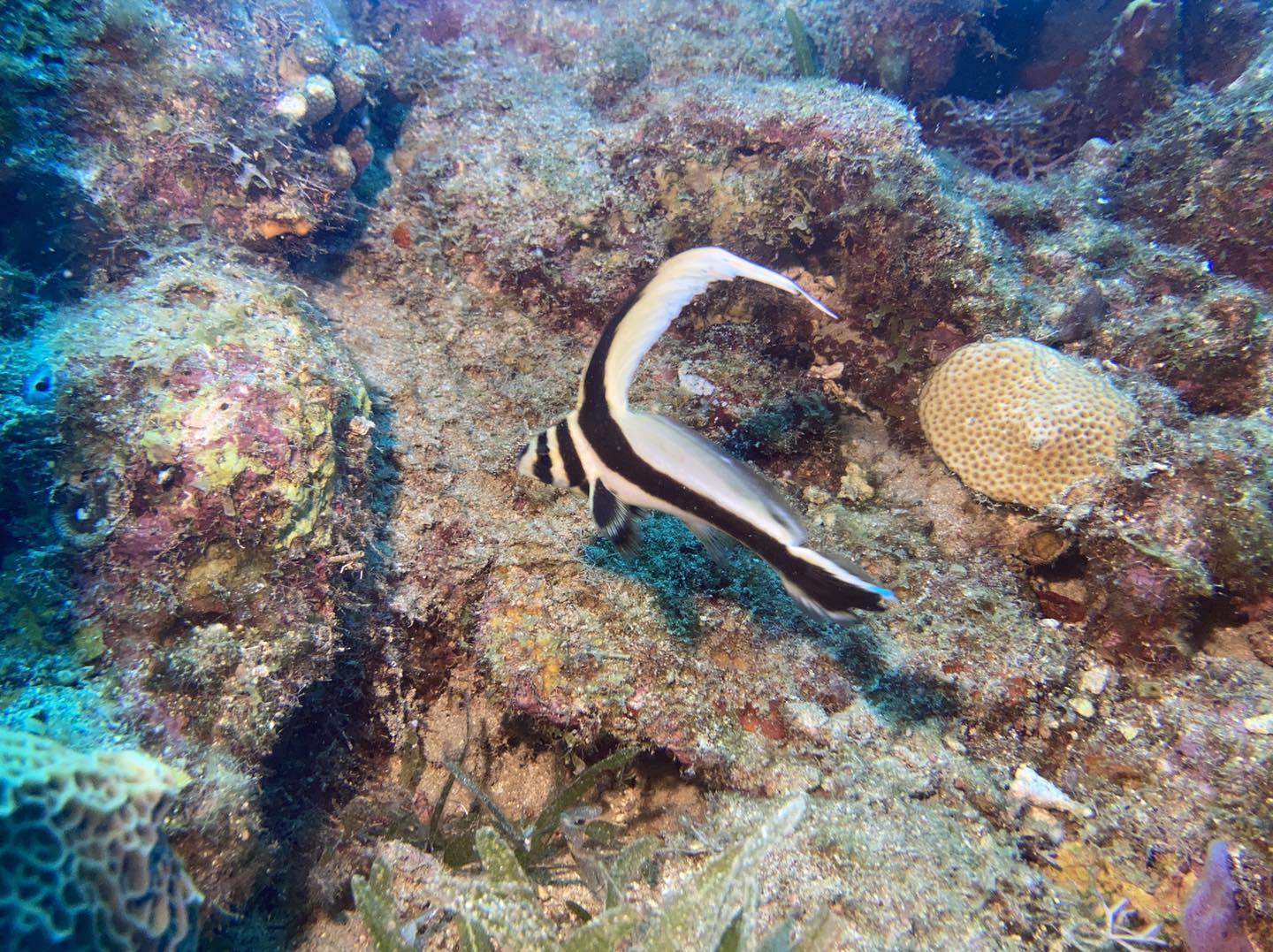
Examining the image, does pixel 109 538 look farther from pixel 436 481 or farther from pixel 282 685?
pixel 436 481

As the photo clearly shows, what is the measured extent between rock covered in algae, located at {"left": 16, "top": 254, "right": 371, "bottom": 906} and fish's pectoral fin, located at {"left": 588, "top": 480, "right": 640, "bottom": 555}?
1.35 meters

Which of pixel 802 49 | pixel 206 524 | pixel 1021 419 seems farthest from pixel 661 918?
pixel 802 49

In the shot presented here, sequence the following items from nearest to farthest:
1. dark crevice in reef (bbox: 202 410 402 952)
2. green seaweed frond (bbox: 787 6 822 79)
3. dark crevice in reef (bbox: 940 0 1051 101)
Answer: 1. dark crevice in reef (bbox: 202 410 402 952)
2. green seaweed frond (bbox: 787 6 822 79)
3. dark crevice in reef (bbox: 940 0 1051 101)

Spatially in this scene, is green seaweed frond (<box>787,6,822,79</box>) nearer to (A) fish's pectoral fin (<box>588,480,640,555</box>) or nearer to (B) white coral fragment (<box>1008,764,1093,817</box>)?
(A) fish's pectoral fin (<box>588,480,640,555</box>)

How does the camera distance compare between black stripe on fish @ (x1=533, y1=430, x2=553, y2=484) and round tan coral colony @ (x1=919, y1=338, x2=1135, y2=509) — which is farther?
round tan coral colony @ (x1=919, y1=338, x2=1135, y2=509)

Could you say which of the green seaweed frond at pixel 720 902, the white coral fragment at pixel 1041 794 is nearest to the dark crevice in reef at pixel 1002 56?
the white coral fragment at pixel 1041 794

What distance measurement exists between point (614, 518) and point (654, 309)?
32.4 inches

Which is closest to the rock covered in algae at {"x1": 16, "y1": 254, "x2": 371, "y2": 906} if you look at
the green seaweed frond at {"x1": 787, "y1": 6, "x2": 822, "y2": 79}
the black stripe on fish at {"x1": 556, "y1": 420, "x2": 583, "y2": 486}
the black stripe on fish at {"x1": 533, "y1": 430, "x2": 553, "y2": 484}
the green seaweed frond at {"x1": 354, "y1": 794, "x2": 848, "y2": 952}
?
the green seaweed frond at {"x1": 354, "y1": 794, "x2": 848, "y2": 952}

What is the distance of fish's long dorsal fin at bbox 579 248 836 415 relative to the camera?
1.82 metres

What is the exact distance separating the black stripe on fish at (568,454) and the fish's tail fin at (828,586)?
2.86 feet

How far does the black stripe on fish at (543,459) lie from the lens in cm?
238

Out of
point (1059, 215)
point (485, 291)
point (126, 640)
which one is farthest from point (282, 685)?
point (1059, 215)

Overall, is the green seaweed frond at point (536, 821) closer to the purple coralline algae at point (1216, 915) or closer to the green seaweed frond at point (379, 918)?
the green seaweed frond at point (379, 918)

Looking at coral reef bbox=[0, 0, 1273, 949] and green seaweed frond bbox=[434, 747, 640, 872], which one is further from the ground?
coral reef bbox=[0, 0, 1273, 949]
